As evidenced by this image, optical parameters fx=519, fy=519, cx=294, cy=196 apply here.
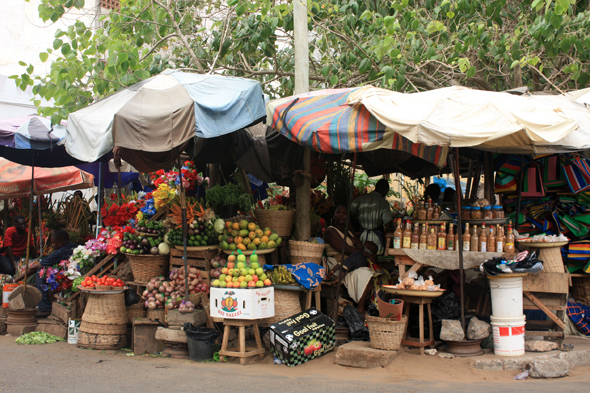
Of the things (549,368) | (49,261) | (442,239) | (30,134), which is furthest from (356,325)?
(30,134)

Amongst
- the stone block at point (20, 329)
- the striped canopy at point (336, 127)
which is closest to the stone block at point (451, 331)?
the striped canopy at point (336, 127)

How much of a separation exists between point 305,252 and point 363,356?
167cm

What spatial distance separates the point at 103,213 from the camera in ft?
26.9

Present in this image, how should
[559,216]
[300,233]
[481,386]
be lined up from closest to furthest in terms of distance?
[481,386]
[559,216]
[300,233]

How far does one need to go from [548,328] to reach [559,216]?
146cm

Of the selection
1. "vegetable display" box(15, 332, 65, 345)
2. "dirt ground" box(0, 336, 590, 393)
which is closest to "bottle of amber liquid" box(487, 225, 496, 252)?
"dirt ground" box(0, 336, 590, 393)

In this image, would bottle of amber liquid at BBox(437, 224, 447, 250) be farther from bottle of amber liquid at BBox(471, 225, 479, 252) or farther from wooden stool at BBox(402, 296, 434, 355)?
wooden stool at BBox(402, 296, 434, 355)

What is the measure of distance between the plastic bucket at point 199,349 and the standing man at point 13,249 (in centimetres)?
569

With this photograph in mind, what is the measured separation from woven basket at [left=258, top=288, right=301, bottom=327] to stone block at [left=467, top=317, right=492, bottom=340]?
203cm

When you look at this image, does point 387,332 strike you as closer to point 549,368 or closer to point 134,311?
point 549,368

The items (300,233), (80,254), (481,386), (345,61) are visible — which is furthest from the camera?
(345,61)

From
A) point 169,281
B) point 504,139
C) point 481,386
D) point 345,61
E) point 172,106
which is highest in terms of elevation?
point 345,61

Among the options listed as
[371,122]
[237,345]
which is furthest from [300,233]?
[371,122]

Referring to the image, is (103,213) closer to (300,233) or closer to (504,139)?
(300,233)
